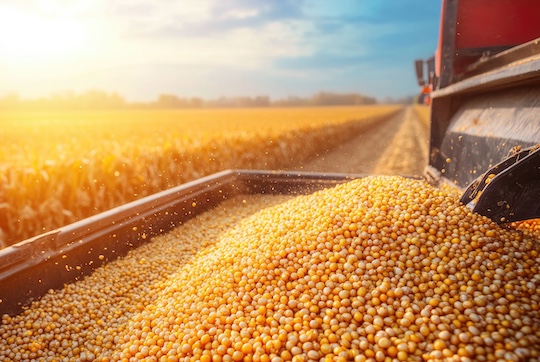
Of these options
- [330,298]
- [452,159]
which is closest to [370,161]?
[452,159]

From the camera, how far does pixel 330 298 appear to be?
6.42 ft

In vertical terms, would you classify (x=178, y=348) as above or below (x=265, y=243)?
below

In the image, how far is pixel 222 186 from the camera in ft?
13.3

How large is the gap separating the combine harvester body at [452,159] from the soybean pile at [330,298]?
180 millimetres

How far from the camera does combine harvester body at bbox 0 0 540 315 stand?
2113 mm

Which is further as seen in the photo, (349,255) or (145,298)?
(145,298)

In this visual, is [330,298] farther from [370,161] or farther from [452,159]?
[370,161]

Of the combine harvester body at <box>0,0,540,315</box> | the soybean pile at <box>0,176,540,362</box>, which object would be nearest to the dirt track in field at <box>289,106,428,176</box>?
the combine harvester body at <box>0,0,540,315</box>

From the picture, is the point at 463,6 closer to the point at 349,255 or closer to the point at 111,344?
the point at 349,255

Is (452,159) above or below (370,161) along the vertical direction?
above

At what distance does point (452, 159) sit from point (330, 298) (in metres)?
2.36

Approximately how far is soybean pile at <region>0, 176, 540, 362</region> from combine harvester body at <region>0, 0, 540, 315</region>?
0.59 feet

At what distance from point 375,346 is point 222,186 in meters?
2.64

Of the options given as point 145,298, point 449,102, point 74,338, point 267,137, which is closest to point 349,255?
point 145,298
